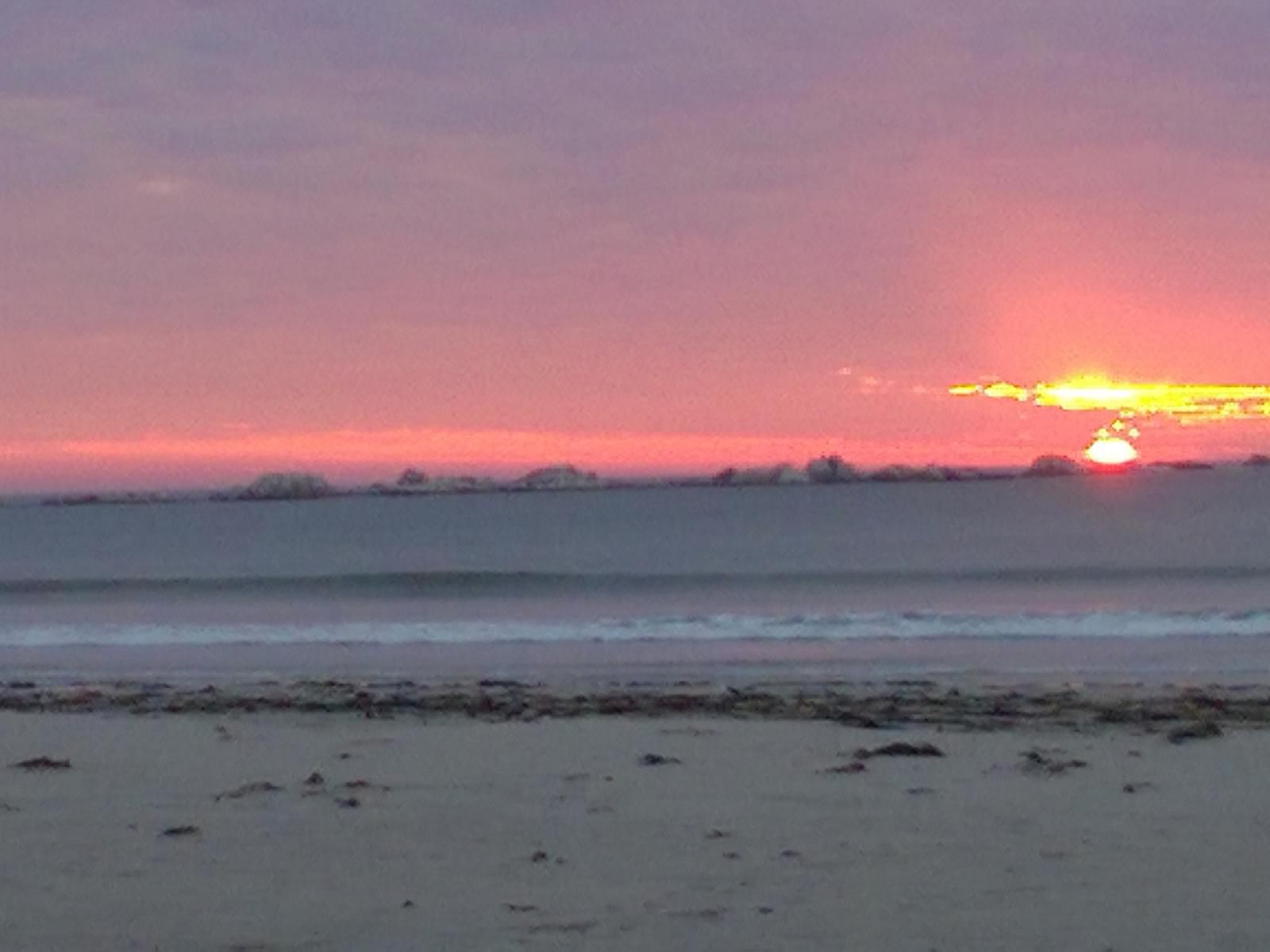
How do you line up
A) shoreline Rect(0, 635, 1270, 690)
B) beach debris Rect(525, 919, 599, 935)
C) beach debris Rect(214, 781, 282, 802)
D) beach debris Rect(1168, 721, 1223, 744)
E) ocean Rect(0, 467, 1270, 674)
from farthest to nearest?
ocean Rect(0, 467, 1270, 674), shoreline Rect(0, 635, 1270, 690), beach debris Rect(1168, 721, 1223, 744), beach debris Rect(214, 781, 282, 802), beach debris Rect(525, 919, 599, 935)

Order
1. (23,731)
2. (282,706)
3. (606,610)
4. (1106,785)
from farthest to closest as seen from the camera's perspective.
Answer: (606,610), (282,706), (23,731), (1106,785)

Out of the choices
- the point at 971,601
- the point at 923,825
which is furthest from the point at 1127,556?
the point at 923,825

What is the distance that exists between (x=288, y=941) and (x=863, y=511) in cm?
6657

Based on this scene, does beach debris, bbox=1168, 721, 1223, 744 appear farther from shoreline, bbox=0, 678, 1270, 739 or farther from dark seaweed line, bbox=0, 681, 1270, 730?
dark seaweed line, bbox=0, 681, 1270, 730

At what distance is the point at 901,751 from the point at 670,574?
106ft

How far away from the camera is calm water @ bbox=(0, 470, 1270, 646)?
24969 mm

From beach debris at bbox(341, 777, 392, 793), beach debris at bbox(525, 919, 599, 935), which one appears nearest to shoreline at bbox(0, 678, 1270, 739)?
beach debris at bbox(341, 777, 392, 793)

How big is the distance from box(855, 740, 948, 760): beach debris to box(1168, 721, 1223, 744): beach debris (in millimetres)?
1466

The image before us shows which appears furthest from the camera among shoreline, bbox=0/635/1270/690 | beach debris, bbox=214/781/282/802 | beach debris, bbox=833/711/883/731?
shoreline, bbox=0/635/1270/690

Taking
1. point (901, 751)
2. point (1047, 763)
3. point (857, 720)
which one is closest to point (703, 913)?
point (1047, 763)

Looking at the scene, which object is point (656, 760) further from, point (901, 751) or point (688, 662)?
point (688, 662)

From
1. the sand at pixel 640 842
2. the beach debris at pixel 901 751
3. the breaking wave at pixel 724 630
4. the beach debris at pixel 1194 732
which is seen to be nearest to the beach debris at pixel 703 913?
the sand at pixel 640 842

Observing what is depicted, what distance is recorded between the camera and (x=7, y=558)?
54594 mm

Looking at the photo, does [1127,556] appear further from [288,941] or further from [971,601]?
[288,941]
